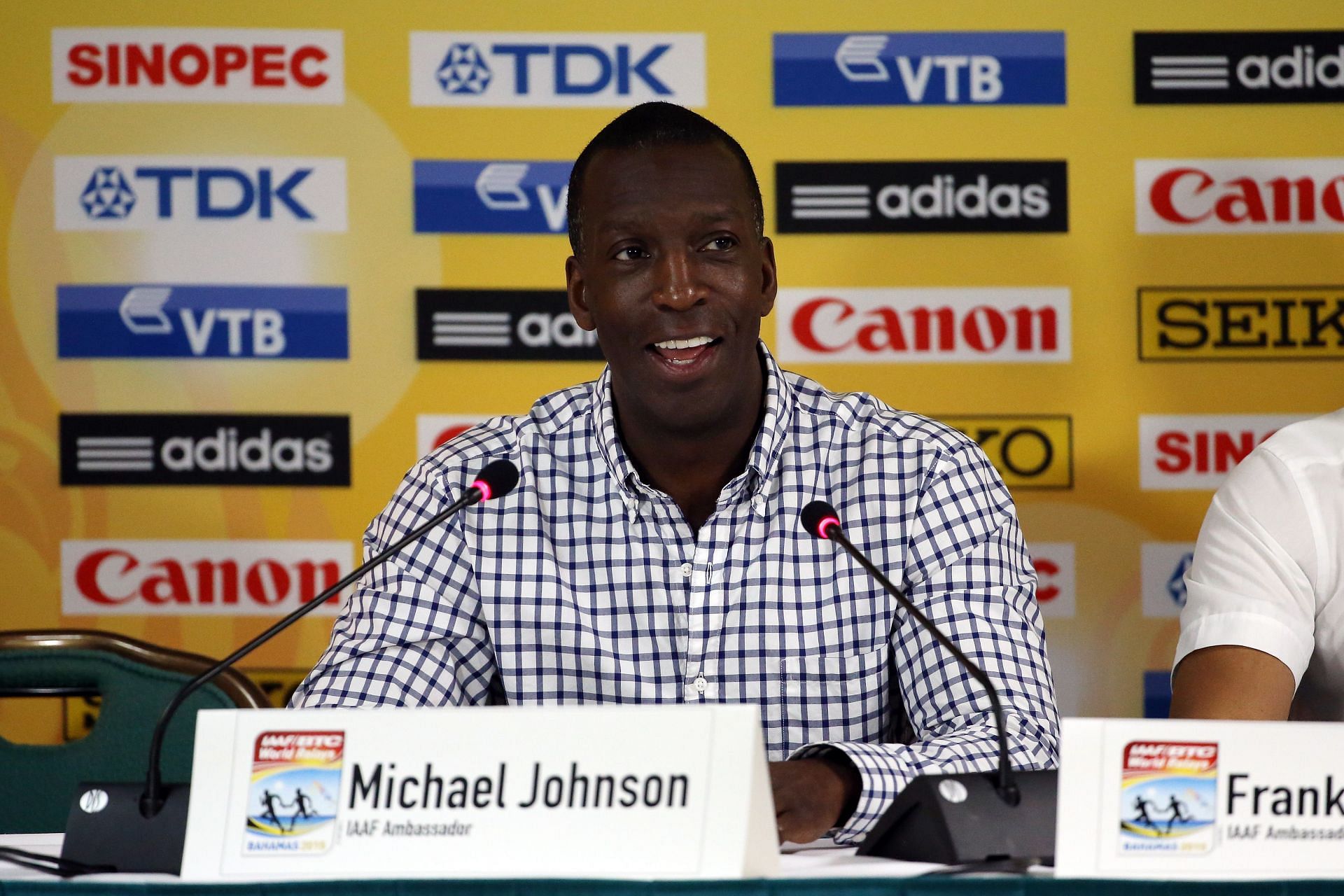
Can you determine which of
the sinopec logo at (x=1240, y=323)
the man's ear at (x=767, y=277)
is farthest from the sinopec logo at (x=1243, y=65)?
the man's ear at (x=767, y=277)

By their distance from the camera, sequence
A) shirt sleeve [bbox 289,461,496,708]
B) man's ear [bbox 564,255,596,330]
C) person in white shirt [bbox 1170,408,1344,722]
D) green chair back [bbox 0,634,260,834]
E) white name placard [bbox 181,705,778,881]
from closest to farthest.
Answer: white name placard [bbox 181,705,778,881]
person in white shirt [bbox 1170,408,1344,722]
shirt sleeve [bbox 289,461,496,708]
green chair back [bbox 0,634,260,834]
man's ear [bbox 564,255,596,330]

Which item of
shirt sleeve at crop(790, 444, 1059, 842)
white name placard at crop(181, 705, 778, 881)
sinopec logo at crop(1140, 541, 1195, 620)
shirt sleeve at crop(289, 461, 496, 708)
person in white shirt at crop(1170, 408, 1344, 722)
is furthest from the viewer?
sinopec logo at crop(1140, 541, 1195, 620)

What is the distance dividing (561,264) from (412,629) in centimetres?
112

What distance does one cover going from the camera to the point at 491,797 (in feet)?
3.30

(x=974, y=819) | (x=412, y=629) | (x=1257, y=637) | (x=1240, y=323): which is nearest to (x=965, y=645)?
(x=1257, y=637)

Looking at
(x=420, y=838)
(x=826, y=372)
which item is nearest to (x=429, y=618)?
(x=420, y=838)

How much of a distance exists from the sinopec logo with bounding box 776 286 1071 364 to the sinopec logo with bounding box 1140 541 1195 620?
16.2 inches

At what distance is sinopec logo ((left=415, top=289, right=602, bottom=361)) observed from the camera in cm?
267

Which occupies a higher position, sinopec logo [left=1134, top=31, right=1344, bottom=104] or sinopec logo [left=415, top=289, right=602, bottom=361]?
sinopec logo [left=1134, top=31, right=1344, bottom=104]

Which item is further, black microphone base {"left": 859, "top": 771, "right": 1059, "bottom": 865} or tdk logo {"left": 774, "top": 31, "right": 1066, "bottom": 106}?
tdk logo {"left": 774, "top": 31, "right": 1066, "bottom": 106}

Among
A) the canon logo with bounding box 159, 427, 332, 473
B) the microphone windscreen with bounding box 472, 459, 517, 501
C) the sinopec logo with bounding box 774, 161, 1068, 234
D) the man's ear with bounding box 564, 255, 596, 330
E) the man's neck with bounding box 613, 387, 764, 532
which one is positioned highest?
the sinopec logo with bounding box 774, 161, 1068, 234

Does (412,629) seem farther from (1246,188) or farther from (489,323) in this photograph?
(1246,188)

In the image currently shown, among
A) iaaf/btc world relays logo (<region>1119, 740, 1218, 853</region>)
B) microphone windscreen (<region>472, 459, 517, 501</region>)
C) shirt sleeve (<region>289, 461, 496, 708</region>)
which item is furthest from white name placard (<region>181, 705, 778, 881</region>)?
shirt sleeve (<region>289, 461, 496, 708</region>)

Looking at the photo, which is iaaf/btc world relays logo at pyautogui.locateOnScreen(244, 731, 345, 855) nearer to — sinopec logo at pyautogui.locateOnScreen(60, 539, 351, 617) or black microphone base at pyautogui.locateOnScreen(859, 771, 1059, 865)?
black microphone base at pyautogui.locateOnScreen(859, 771, 1059, 865)
